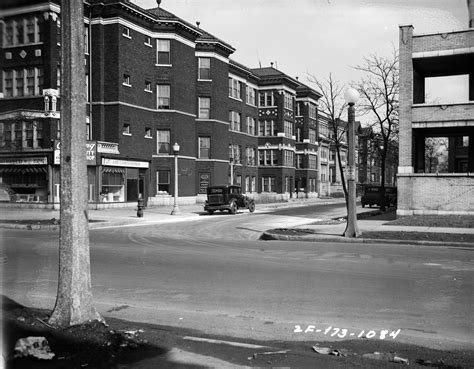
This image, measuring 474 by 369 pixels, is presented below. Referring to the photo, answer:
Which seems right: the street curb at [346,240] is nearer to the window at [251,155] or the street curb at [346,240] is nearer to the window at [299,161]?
the window at [251,155]

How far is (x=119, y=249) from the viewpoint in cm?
1373

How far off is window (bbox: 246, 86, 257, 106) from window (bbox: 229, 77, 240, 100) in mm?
3916

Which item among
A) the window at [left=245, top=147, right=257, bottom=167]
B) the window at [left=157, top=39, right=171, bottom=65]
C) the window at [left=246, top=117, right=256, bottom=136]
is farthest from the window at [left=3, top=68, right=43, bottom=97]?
the window at [left=246, top=117, right=256, bottom=136]

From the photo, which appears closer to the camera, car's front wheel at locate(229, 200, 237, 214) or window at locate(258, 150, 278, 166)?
car's front wheel at locate(229, 200, 237, 214)

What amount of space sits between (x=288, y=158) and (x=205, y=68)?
2321 centimetres

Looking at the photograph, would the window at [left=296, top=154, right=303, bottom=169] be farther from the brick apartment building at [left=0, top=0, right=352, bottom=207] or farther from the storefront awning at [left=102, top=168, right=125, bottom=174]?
the storefront awning at [left=102, top=168, right=125, bottom=174]

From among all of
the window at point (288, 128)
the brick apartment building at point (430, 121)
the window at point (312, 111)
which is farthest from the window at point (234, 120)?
the brick apartment building at point (430, 121)

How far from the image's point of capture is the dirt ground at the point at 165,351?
15.4ft

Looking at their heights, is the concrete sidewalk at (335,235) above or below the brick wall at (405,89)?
below

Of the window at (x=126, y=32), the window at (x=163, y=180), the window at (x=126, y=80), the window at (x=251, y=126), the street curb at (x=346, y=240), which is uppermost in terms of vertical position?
the window at (x=126, y=32)

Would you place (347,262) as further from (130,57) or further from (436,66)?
(130,57)

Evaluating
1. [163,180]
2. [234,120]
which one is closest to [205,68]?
[234,120]

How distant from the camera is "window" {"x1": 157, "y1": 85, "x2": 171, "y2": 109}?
136 feet

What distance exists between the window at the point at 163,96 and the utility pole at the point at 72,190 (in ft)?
120
